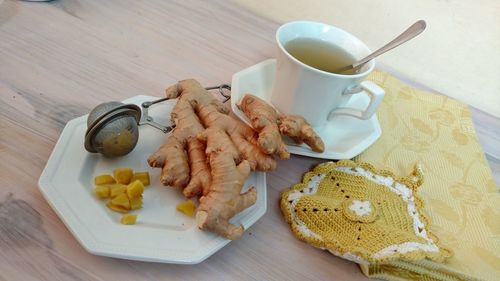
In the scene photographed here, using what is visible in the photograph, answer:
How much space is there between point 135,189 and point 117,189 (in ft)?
0.06

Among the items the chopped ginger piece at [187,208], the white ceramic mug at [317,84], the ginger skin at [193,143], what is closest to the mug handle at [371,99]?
the white ceramic mug at [317,84]

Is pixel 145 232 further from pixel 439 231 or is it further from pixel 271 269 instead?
pixel 439 231

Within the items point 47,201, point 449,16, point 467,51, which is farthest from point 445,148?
point 449,16

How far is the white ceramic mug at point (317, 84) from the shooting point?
19.9 inches

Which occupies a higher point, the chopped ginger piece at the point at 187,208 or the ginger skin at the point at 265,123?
the ginger skin at the point at 265,123

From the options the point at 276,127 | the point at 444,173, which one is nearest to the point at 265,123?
the point at 276,127

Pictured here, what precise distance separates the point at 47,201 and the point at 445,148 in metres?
0.50

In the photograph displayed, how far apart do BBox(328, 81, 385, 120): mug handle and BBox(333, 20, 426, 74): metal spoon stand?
0.03 meters

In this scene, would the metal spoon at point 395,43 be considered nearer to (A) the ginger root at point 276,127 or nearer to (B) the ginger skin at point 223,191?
(A) the ginger root at point 276,127

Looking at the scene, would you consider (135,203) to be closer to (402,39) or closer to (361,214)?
(361,214)

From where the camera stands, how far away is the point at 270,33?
2.44 feet

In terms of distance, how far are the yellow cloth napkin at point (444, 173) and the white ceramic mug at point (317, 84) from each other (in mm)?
72

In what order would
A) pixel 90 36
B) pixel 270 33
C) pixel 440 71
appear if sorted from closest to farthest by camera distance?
pixel 90 36, pixel 270 33, pixel 440 71

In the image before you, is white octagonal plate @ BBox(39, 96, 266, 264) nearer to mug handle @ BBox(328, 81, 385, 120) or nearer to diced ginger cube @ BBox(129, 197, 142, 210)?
diced ginger cube @ BBox(129, 197, 142, 210)
